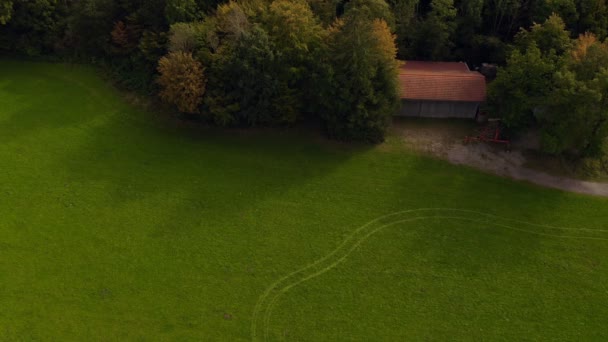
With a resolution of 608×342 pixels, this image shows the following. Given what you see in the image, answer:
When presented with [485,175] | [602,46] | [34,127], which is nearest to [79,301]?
[34,127]

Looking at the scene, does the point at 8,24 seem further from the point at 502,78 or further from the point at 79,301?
the point at 502,78

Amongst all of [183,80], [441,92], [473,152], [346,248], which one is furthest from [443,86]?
[183,80]

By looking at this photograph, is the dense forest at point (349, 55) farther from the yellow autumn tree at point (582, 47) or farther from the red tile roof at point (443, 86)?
the red tile roof at point (443, 86)

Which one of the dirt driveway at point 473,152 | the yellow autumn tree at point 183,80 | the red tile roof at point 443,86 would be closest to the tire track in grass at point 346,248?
the dirt driveway at point 473,152

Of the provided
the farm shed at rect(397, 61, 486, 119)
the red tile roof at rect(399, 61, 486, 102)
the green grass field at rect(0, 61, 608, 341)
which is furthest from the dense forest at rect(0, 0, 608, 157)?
the green grass field at rect(0, 61, 608, 341)

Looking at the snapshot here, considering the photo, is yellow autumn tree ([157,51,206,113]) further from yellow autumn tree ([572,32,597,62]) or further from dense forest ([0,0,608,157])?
yellow autumn tree ([572,32,597,62])

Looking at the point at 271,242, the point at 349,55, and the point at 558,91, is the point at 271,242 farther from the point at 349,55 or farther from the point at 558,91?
the point at 558,91
